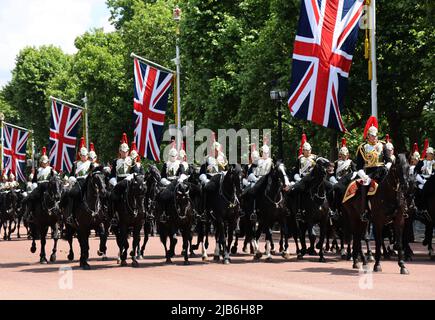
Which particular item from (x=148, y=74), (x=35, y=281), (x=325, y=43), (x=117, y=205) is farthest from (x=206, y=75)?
(x=35, y=281)

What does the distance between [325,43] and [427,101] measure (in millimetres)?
15409

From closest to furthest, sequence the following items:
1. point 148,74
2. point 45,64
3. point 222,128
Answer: point 148,74 → point 222,128 → point 45,64

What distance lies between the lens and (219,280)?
15.6 meters

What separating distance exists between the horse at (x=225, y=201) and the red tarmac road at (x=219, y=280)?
0.76 m

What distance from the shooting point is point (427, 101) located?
122 ft

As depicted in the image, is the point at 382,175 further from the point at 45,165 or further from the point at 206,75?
the point at 206,75

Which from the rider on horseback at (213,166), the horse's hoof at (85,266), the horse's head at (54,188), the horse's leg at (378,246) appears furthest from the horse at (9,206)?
the horse's leg at (378,246)

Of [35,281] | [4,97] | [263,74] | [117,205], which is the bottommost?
[35,281]

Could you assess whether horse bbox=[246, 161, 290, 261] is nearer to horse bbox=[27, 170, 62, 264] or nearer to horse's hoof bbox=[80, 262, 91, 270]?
horse's hoof bbox=[80, 262, 91, 270]

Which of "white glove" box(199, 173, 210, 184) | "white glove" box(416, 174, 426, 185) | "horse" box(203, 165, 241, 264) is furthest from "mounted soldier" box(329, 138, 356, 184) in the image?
"white glove" box(199, 173, 210, 184)

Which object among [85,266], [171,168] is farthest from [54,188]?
[85,266]

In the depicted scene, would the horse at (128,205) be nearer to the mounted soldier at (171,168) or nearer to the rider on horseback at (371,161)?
the mounted soldier at (171,168)

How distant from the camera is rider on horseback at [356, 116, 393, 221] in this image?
1704cm

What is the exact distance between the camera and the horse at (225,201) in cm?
1988
